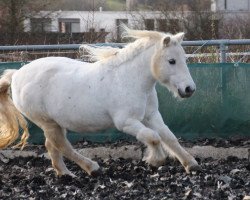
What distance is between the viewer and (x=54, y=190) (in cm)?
704

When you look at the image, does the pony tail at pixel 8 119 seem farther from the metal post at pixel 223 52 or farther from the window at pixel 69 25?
the window at pixel 69 25

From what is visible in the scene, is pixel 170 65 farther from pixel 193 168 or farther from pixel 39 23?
pixel 39 23

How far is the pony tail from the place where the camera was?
8.43 meters

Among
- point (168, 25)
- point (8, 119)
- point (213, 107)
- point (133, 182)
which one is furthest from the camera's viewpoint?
point (168, 25)

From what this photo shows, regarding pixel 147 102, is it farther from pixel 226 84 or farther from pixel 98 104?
→ pixel 226 84

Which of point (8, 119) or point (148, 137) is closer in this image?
point (148, 137)

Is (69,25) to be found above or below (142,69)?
below

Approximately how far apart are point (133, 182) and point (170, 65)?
1.18 m

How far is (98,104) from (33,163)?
5.77 ft

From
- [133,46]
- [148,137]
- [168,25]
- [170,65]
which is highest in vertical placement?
[133,46]

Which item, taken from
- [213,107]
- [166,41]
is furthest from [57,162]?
[213,107]

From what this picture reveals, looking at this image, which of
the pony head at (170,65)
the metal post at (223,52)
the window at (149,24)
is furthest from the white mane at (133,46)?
the window at (149,24)

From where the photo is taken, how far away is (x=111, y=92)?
24.5 feet

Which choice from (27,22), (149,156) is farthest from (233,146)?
(27,22)
